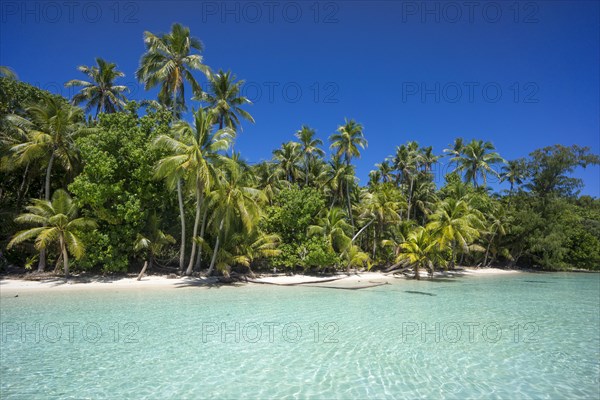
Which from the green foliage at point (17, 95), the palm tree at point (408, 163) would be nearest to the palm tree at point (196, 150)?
the green foliage at point (17, 95)

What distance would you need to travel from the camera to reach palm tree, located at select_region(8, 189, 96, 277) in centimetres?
1619

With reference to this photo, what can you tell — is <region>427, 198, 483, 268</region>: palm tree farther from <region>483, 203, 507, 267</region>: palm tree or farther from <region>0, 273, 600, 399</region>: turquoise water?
<region>0, 273, 600, 399</region>: turquoise water

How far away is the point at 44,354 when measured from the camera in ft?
23.3

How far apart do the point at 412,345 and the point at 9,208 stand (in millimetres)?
23641

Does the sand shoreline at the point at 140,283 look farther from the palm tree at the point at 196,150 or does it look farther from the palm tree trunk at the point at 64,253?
the palm tree at the point at 196,150

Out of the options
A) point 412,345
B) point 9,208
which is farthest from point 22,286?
point 412,345

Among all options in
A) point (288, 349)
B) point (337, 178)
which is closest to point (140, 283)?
point (288, 349)

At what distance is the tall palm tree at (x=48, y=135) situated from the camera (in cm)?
1739

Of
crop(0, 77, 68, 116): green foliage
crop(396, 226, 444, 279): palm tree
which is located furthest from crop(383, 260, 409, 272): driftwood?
crop(0, 77, 68, 116): green foliage

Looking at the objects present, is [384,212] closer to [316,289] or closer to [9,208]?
[316,289]

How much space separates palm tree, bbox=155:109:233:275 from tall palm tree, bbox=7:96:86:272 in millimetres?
5926

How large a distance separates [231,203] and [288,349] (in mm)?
12321

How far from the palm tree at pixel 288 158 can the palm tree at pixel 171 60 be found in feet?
37.9

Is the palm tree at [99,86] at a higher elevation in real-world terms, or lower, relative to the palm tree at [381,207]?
higher
